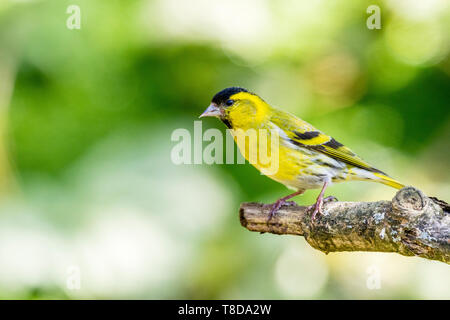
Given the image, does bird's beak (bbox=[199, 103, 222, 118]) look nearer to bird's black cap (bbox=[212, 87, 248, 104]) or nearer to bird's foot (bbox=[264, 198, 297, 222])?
bird's black cap (bbox=[212, 87, 248, 104])

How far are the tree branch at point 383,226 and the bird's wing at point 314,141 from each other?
635mm

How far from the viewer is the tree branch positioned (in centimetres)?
240

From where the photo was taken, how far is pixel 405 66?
4.81m

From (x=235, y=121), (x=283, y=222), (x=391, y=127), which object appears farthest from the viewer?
(x=391, y=127)

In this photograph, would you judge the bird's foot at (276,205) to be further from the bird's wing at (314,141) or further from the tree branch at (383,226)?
the bird's wing at (314,141)

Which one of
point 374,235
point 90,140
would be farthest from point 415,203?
point 90,140

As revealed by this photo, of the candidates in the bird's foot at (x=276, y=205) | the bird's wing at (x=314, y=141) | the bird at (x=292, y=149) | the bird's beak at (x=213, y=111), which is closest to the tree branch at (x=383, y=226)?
the bird's foot at (x=276, y=205)

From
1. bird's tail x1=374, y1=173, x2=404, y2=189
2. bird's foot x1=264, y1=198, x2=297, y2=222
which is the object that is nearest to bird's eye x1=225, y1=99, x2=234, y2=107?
bird's foot x1=264, y1=198, x2=297, y2=222

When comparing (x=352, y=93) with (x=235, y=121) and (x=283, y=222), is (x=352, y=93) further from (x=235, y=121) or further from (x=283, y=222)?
(x=283, y=222)

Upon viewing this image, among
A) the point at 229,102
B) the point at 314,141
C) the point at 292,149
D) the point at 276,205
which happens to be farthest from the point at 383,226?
the point at 229,102

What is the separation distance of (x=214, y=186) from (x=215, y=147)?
17.6 inches

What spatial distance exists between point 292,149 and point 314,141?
235 mm

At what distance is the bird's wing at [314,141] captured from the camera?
372 centimetres

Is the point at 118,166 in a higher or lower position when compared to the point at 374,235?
higher
